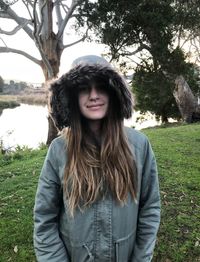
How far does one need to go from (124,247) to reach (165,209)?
2.74m

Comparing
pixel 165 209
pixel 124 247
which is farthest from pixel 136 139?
pixel 165 209

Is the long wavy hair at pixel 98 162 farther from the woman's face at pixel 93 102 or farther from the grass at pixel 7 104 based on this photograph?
the grass at pixel 7 104

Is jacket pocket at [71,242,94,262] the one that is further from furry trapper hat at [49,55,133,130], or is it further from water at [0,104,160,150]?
water at [0,104,160,150]

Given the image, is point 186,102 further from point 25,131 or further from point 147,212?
point 147,212

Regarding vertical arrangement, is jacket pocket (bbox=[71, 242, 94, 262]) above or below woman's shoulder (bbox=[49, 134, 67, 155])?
below

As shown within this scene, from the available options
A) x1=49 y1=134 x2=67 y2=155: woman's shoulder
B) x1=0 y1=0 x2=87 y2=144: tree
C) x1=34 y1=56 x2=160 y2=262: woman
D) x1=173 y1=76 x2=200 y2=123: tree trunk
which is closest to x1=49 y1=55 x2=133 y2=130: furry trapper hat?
x1=34 y1=56 x2=160 y2=262: woman

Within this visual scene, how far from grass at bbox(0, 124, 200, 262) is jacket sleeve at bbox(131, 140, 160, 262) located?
1.73 m

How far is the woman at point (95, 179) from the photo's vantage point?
1922 millimetres

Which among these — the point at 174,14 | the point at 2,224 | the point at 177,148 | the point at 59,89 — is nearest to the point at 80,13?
the point at 174,14

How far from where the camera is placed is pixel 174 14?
421 inches

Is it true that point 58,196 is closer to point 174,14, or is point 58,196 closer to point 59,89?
point 59,89

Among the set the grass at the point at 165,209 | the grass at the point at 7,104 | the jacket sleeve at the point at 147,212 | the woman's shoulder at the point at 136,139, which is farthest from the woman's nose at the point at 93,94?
the grass at the point at 7,104

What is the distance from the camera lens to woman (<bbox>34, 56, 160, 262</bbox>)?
1.92 meters

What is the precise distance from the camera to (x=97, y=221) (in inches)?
74.8
